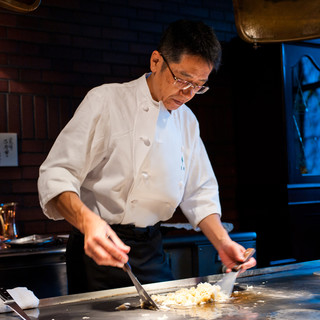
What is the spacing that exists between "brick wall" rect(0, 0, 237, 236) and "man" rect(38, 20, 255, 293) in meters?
1.72

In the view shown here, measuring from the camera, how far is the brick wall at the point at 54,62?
3.58m

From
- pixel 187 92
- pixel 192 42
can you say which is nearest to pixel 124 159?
pixel 187 92

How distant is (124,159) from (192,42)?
523 mm

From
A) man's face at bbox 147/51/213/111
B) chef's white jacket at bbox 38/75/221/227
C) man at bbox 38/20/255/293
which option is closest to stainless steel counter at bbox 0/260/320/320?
man at bbox 38/20/255/293

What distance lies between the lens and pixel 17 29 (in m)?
3.61

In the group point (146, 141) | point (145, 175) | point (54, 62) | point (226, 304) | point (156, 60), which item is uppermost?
point (54, 62)

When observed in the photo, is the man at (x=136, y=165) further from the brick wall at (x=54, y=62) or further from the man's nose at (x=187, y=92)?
the brick wall at (x=54, y=62)

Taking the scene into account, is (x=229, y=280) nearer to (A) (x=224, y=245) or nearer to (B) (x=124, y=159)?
(A) (x=224, y=245)

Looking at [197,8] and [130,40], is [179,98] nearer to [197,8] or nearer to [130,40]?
[130,40]

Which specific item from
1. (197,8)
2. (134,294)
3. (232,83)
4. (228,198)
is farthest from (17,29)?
(134,294)

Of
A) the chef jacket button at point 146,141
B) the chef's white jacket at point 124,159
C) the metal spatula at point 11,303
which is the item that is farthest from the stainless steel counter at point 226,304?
the chef jacket button at point 146,141

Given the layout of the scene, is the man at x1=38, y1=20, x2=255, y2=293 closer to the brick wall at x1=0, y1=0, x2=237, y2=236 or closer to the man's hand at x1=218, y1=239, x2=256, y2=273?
the man's hand at x1=218, y1=239, x2=256, y2=273

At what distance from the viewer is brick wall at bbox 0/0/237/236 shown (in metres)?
3.58

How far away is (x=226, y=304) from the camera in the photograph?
1.57 m
